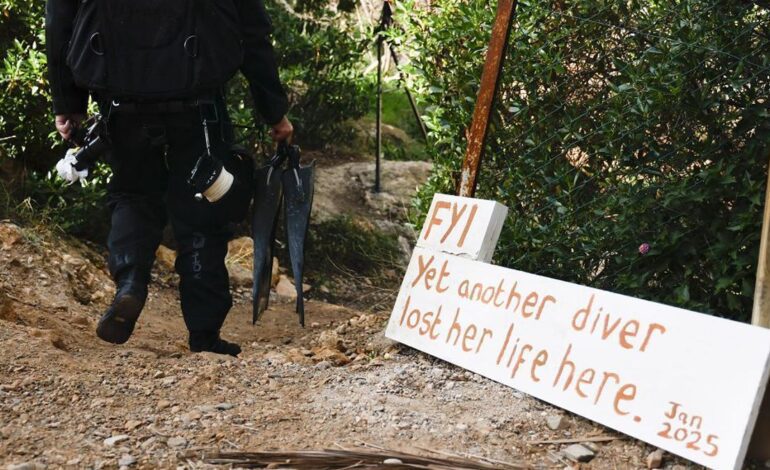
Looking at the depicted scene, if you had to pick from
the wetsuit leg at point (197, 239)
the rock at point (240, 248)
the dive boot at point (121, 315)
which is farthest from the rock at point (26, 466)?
the rock at point (240, 248)

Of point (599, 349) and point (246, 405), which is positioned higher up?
point (599, 349)

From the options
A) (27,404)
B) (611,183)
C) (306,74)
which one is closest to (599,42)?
(611,183)

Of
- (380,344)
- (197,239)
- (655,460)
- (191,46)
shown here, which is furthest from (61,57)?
(655,460)

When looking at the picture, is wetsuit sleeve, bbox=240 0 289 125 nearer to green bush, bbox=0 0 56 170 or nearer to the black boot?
the black boot

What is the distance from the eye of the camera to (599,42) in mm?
4441

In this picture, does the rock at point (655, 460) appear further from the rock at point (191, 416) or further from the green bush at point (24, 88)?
the green bush at point (24, 88)

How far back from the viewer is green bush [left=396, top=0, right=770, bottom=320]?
397 centimetres

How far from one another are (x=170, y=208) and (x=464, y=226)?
1.21m

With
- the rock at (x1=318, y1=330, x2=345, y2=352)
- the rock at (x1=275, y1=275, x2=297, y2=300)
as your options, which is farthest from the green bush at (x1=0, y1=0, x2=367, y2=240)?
the rock at (x1=318, y1=330, x2=345, y2=352)

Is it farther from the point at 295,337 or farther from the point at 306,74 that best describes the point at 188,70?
the point at 306,74

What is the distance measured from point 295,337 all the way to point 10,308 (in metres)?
1.46

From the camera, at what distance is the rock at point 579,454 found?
332 cm

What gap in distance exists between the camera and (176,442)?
3.32m

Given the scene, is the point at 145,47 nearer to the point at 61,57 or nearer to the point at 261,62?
the point at 61,57
